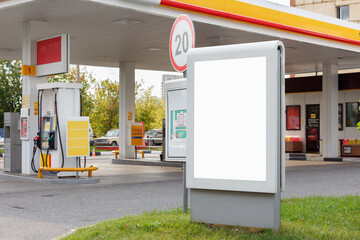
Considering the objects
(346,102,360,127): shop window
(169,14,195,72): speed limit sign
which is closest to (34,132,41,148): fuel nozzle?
(169,14,195,72): speed limit sign

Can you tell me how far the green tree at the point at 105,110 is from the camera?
49.2 metres

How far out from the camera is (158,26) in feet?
52.7

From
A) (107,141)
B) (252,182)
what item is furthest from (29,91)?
(107,141)

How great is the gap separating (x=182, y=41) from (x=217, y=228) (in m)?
2.39

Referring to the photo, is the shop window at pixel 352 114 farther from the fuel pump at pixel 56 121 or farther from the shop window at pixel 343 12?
the shop window at pixel 343 12

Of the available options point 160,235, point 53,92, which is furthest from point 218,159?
point 53,92

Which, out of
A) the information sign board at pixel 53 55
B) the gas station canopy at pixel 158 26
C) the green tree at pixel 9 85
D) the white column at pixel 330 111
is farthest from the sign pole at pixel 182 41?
the green tree at pixel 9 85

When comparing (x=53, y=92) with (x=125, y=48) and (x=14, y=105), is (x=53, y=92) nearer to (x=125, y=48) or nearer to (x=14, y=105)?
(x=125, y=48)

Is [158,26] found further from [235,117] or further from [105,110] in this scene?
[105,110]

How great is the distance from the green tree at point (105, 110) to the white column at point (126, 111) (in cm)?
2530

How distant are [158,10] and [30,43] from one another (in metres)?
3.83

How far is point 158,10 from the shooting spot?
13844 millimetres

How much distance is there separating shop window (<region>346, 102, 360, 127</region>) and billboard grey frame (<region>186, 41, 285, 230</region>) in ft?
64.7

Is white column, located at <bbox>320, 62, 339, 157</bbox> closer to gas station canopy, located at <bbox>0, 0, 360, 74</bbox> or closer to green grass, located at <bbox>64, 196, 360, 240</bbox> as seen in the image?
gas station canopy, located at <bbox>0, 0, 360, 74</bbox>
